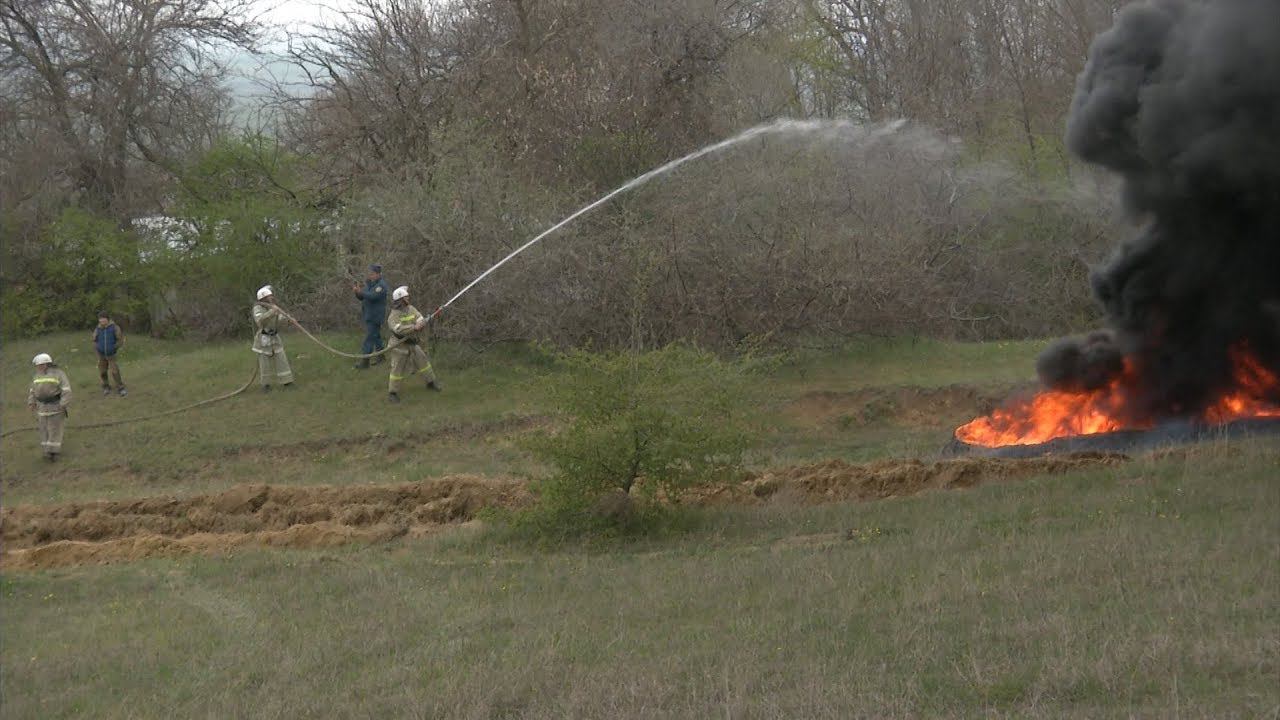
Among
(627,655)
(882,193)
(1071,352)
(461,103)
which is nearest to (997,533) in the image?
(627,655)

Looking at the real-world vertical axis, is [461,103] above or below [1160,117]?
above

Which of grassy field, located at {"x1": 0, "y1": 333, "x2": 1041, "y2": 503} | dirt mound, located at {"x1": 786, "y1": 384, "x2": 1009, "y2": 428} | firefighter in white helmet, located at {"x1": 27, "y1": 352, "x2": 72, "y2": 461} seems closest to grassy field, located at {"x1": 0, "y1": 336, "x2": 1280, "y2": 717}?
dirt mound, located at {"x1": 786, "y1": 384, "x2": 1009, "y2": 428}

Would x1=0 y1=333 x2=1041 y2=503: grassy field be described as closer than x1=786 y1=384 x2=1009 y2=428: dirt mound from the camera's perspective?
Yes

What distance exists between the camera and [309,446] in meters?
18.7

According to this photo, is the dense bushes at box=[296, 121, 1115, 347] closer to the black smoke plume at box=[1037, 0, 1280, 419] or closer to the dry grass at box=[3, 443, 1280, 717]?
the black smoke plume at box=[1037, 0, 1280, 419]

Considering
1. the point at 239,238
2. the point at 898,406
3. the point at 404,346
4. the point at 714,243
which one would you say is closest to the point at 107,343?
the point at 239,238

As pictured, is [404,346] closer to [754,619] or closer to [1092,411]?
[1092,411]

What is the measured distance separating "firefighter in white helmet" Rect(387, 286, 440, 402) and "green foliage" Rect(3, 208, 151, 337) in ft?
39.4

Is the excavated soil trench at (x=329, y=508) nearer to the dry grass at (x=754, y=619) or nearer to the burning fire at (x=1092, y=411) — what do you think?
the dry grass at (x=754, y=619)

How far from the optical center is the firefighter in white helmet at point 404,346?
19016 millimetres

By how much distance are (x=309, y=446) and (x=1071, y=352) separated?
Result: 11048 mm

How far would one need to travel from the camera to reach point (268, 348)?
2097cm

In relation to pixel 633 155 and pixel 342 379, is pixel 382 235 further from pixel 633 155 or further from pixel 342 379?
pixel 633 155

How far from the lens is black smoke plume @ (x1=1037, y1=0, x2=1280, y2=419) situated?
36.3 ft
